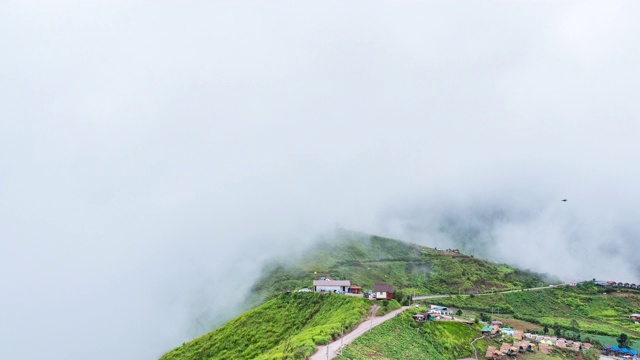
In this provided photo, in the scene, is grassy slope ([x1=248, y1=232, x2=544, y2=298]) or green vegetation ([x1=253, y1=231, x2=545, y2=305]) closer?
green vegetation ([x1=253, y1=231, x2=545, y2=305])

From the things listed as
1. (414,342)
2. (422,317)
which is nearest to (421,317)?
(422,317)

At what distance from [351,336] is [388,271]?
116 m

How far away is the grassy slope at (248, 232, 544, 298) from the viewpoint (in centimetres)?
14850

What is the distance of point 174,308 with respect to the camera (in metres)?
158

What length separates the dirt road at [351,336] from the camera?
46406mm

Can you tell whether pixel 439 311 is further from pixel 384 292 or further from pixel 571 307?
pixel 571 307

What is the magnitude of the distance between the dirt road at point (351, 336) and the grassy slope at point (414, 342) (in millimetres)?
1027

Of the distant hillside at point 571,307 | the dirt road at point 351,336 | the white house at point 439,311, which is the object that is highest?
the distant hillside at point 571,307

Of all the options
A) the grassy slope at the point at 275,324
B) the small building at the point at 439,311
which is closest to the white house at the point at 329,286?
the small building at the point at 439,311

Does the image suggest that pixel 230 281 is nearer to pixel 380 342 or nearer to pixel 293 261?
pixel 293 261

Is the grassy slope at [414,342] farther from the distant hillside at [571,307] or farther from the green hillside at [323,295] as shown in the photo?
the distant hillside at [571,307]

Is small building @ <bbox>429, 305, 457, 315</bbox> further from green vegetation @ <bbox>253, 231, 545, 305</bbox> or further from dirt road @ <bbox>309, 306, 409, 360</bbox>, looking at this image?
green vegetation @ <bbox>253, 231, 545, 305</bbox>

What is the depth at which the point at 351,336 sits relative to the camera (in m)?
54.9

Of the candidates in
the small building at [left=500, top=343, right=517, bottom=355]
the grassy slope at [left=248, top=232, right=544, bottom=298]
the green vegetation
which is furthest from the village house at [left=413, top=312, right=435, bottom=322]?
the grassy slope at [left=248, top=232, right=544, bottom=298]
